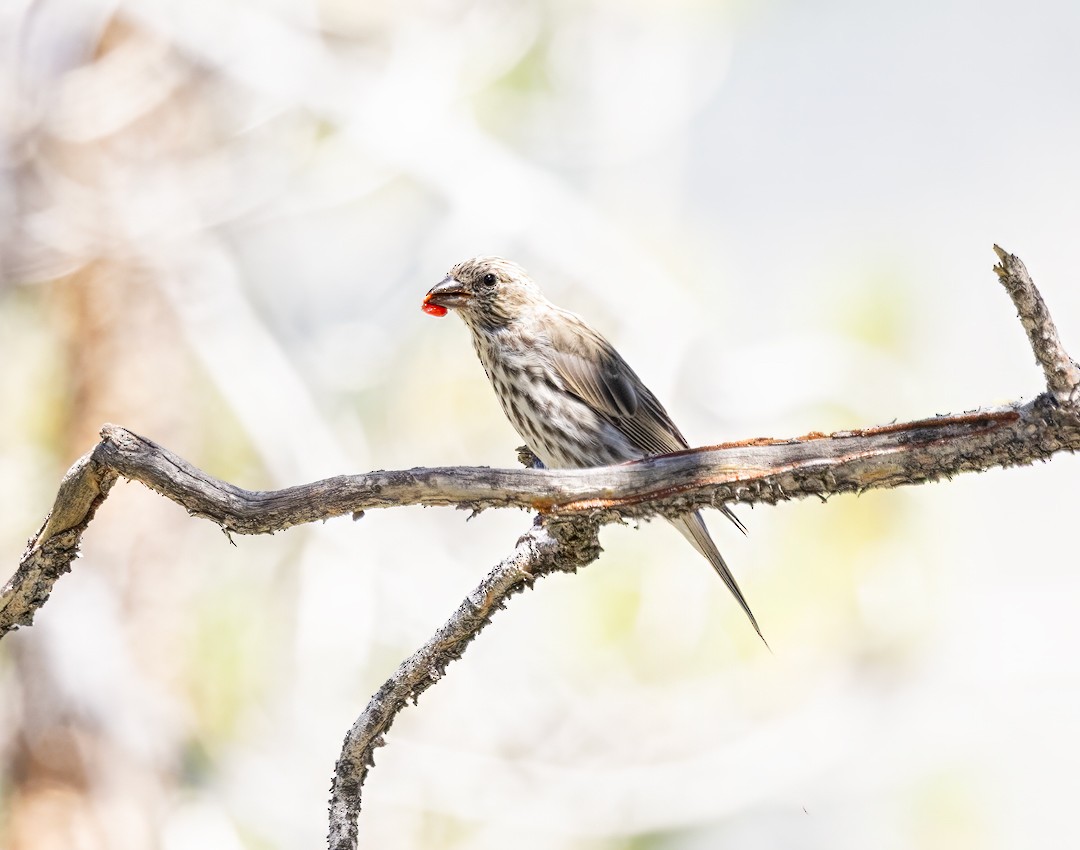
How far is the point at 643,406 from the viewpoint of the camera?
421cm

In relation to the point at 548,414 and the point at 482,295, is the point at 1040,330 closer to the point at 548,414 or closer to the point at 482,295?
the point at 548,414

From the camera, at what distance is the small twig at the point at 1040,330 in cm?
180

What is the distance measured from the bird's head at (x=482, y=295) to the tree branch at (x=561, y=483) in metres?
1.91

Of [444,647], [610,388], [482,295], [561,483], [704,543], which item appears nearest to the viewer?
[561,483]

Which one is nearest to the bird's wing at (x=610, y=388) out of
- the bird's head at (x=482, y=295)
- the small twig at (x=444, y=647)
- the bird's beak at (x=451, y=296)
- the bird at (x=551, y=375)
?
the bird at (x=551, y=375)

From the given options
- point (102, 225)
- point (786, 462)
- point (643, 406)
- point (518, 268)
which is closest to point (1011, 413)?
point (786, 462)

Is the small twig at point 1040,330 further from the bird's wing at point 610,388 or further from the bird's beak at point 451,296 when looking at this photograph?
the bird's beak at point 451,296

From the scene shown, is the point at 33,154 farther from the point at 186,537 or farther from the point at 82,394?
the point at 186,537

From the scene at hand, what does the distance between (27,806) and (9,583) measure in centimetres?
504

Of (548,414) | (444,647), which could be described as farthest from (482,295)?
(444,647)

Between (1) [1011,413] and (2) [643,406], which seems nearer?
(1) [1011,413]

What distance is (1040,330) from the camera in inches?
72.6

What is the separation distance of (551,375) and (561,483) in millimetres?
1891

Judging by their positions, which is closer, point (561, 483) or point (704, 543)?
point (561, 483)
